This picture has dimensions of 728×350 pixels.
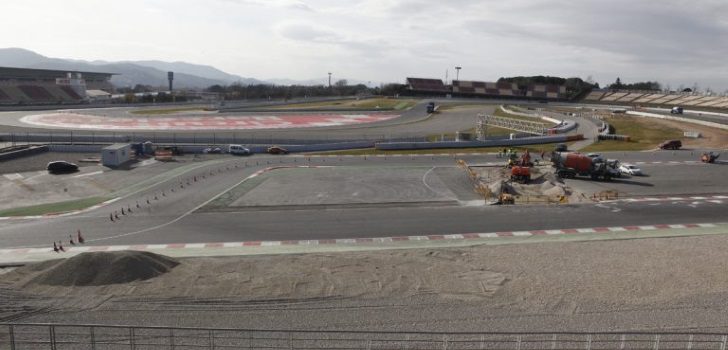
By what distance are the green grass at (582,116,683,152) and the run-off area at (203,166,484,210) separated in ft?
85.9

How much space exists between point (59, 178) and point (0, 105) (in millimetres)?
88792

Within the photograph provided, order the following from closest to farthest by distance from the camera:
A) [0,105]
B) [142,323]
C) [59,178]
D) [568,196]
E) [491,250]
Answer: [142,323] < [491,250] < [568,196] < [59,178] < [0,105]

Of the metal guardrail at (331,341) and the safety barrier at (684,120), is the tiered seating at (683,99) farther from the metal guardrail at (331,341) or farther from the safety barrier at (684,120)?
the metal guardrail at (331,341)

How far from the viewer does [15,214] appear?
1234 inches

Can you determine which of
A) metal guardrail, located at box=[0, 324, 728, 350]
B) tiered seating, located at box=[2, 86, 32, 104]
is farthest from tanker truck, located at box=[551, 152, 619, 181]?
tiered seating, located at box=[2, 86, 32, 104]

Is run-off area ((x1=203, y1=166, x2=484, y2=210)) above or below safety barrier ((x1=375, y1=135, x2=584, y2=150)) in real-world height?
below

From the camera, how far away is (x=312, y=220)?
94.6 ft

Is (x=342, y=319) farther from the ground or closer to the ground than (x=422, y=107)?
closer to the ground

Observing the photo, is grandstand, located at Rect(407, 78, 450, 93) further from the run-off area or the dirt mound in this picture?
the dirt mound

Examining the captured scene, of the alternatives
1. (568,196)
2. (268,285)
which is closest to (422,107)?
(568,196)

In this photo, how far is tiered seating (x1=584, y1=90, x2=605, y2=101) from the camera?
497 ft

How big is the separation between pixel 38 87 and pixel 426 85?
357ft

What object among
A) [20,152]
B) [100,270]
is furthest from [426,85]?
[100,270]

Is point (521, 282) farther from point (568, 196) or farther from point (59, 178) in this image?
point (59, 178)
